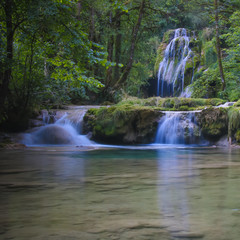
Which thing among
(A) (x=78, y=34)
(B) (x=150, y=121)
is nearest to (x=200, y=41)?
(B) (x=150, y=121)

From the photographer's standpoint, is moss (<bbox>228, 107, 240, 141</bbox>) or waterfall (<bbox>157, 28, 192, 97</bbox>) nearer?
moss (<bbox>228, 107, 240, 141</bbox>)

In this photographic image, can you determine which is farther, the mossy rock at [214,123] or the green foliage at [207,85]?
the green foliage at [207,85]

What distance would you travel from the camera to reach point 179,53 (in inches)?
934

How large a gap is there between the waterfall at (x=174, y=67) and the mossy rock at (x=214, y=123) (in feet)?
32.8

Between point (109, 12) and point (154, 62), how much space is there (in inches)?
349

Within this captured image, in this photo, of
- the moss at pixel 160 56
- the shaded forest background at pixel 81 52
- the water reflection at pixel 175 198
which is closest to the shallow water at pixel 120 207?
the water reflection at pixel 175 198

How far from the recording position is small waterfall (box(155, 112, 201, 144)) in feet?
39.5

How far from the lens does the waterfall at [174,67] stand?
22172mm

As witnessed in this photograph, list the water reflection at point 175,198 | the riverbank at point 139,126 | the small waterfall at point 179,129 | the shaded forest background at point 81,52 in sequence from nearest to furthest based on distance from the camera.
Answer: the water reflection at point 175,198 < the shaded forest background at point 81,52 < the riverbank at point 139,126 < the small waterfall at point 179,129

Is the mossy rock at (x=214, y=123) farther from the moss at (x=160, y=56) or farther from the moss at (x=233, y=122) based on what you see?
the moss at (x=160, y=56)

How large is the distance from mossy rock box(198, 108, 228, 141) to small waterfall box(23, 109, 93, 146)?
4.98m

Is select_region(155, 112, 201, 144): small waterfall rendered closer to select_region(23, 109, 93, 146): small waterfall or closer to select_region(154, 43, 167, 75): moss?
select_region(23, 109, 93, 146): small waterfall

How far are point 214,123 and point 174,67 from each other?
12.4 m

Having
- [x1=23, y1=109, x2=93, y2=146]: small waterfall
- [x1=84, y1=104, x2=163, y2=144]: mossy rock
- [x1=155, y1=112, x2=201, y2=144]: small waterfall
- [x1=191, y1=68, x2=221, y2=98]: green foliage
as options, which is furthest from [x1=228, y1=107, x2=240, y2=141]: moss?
[x1=23, y1=109, x2=93, y2=146]: small waterfall
